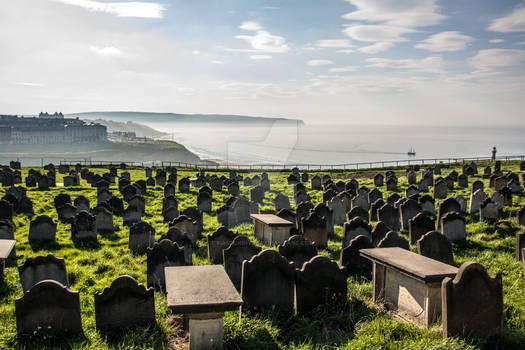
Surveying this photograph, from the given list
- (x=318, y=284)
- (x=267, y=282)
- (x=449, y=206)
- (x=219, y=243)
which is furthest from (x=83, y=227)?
(x=449, y=206)

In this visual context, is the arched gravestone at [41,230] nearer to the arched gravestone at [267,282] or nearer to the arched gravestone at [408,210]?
the arched gravestone at [267,282]

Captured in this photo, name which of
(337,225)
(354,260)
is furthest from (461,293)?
(337,225)

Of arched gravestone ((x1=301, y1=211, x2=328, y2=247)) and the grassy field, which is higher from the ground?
arched gravestone ((x1=301, y1=211, x2=328, y2=247))

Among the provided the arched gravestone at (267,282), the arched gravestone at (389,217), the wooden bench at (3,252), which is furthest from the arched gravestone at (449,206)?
the wooden bench at (3,252)

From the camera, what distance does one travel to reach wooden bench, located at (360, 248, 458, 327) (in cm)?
577

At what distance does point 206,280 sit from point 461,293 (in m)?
3.32

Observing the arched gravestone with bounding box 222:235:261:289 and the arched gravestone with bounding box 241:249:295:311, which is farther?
the arched gravestone with bounding box 222:235:261:289

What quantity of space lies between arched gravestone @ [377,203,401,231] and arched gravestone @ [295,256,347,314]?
300 inches

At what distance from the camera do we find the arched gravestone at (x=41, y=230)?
1237 cm

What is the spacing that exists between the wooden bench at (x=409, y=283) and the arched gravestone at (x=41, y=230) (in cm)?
969

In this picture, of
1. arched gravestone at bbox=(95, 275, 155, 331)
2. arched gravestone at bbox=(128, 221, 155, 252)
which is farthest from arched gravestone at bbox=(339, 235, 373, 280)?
arched gravestone at bbox=(128, 221, 155, 252)

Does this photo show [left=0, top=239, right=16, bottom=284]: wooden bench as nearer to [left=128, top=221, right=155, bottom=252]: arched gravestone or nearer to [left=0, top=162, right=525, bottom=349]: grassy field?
[left=0, top=162, right=525, bottom=349]: grassy field

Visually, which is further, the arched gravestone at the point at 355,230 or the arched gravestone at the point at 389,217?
the arched gravestone at the point at 389,217

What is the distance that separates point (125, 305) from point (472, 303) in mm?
4633
